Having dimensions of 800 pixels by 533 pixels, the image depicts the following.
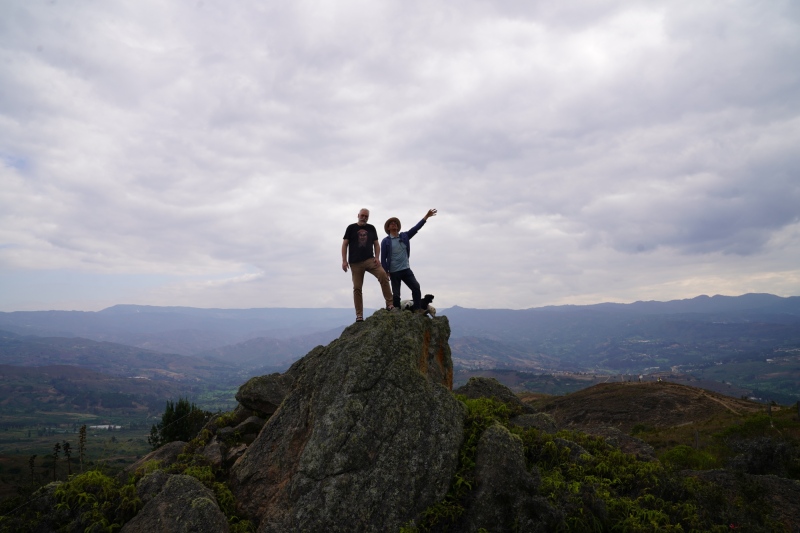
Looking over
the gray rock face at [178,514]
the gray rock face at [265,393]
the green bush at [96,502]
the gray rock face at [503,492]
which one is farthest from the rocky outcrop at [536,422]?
the green bush at [96,502]

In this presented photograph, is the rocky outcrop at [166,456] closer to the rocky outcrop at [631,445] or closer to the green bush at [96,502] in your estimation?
the green bush at [96,502]

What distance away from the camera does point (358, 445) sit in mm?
10219

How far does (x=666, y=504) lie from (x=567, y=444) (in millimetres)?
3015

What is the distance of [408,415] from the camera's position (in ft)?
36.1

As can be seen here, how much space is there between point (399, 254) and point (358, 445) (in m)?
7.22

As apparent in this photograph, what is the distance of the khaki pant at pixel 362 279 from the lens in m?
15.4

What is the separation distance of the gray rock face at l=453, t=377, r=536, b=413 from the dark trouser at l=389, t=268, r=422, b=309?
5218mm

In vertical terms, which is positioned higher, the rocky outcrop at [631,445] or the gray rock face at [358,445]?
the gray rock face at [358,445]

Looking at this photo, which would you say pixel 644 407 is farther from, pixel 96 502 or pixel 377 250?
pixel 96 502

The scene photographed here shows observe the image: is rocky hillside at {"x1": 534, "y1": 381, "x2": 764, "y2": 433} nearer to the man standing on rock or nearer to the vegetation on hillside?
the vegetation on hillside

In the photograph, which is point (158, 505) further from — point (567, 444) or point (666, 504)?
point (666, 504)

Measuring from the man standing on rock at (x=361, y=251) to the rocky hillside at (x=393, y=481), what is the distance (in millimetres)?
2105

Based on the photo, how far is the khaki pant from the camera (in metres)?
15.4

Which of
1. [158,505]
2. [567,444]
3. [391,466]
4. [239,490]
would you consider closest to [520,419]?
[567,444]
